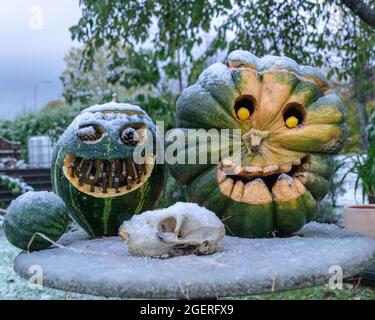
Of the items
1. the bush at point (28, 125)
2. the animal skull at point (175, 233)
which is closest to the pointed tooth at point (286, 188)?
the animal skull at point (175, 233)

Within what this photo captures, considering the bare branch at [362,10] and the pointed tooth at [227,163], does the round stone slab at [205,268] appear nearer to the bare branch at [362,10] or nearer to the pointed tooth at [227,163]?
the pointed tooth at [227,163]

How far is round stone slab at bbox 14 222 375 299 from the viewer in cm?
104

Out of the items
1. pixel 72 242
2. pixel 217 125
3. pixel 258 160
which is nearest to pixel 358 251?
pixel 258 160

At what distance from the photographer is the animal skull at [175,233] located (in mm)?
1296

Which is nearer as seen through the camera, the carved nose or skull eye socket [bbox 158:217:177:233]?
skull eye socket [bbox 158:217:177:233]

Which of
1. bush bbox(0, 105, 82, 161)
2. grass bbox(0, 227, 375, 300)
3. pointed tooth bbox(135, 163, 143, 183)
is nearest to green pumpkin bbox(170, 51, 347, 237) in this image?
pointed tooth bbox(135, 163, 143, 183)

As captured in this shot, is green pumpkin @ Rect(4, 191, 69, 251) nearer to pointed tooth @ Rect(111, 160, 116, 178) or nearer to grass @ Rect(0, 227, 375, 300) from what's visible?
pointed tooth @ Rect(111, 160, 116, 178)

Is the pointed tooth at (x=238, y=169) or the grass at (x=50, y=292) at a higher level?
the pointed tooth at (x=238, y=169)

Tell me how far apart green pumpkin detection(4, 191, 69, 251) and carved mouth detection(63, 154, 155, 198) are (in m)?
0.23

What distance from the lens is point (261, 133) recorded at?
5.58 feet

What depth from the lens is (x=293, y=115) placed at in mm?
1778

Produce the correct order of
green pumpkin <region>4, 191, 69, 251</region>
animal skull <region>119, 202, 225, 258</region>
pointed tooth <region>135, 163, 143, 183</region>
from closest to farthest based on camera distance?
animal skull <region>119, 202, 225, 258</region> < green pumpkin <region>4, 191, 69, 251</region> < pointed tooth <region>135, 163, 143, 183</region>
